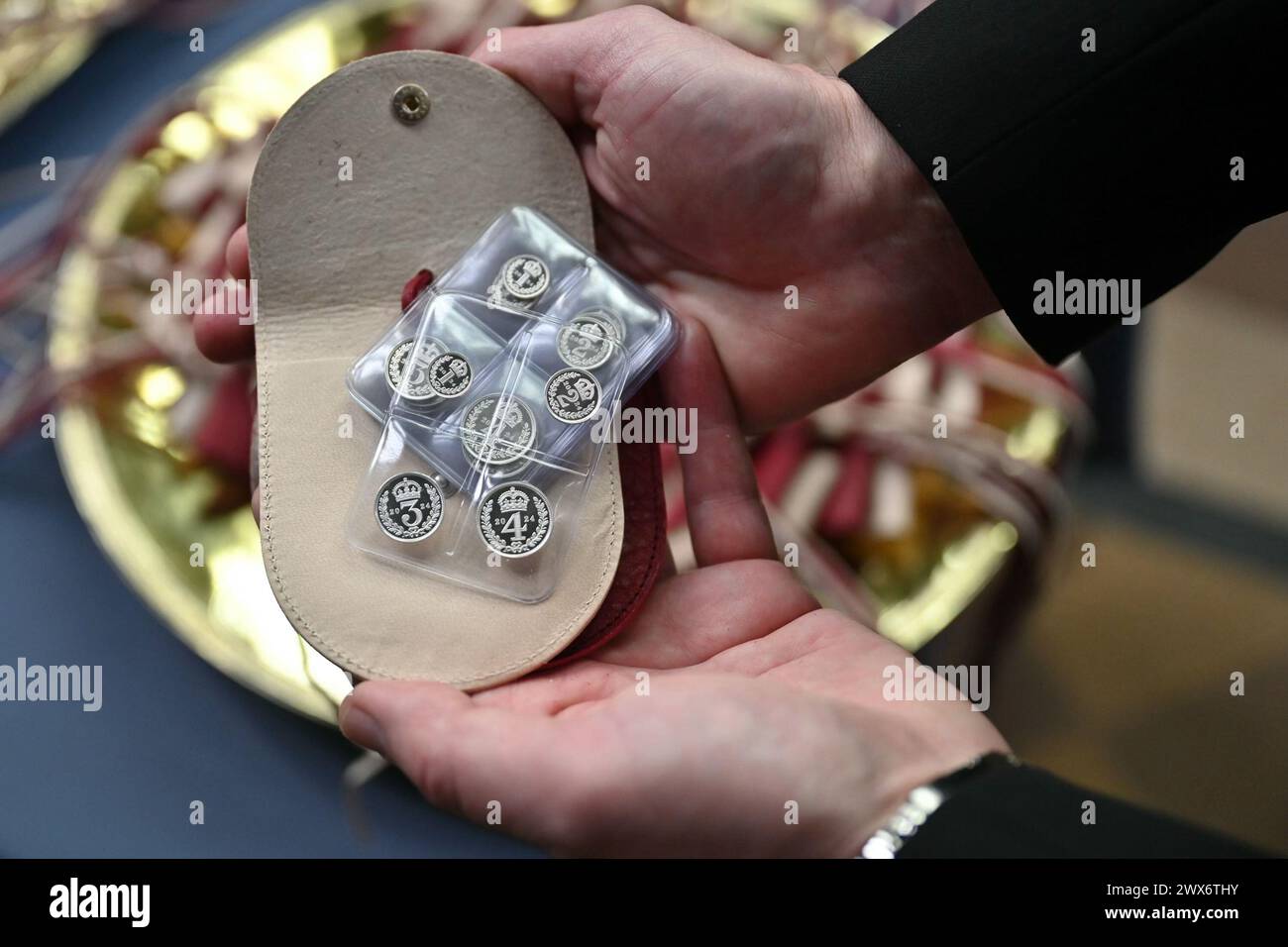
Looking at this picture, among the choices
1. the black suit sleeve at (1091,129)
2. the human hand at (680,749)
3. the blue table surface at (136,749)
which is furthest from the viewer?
the blue table surface at (136,749)

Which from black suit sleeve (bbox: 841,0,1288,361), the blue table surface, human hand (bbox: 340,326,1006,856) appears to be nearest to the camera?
human hand (bbox: 340,326,1006,856)

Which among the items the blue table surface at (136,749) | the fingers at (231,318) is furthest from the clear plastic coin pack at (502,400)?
the blue table surface at (136,749)

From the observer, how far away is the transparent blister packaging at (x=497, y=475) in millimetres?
670

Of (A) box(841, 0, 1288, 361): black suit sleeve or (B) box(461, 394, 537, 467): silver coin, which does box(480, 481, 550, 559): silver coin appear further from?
(A) box(841, 0, 1288, 361): black suit sleeve

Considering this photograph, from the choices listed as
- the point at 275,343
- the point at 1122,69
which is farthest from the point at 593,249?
the point at 1122,69

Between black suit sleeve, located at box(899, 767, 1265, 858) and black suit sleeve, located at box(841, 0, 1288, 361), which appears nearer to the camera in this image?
black suit sleeve, located at box(899, 767, 1265, 858)

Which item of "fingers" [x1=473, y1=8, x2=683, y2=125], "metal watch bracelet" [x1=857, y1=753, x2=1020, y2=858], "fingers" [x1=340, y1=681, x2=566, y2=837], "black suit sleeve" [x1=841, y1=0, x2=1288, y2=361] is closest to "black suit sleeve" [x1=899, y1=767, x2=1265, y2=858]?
"metal watch bracelet" [x1=857, y1=753, x2=1020, y2=858]

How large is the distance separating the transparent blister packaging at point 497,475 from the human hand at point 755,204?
0.11 metres

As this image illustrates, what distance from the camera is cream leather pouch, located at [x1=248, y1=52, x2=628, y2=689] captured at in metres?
0.66

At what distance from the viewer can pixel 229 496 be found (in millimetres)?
832

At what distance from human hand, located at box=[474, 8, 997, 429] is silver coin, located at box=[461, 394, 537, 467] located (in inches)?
5.8

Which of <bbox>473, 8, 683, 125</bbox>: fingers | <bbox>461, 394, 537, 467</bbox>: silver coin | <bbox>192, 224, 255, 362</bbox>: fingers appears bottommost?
<bbox>461, 394, 537, 467</bbox>: silver coin

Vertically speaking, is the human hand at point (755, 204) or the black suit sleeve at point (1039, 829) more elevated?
the human hand at point (755, 204)

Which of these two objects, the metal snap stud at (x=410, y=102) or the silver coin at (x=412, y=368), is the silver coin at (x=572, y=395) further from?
the metal snap stud at (x=410, y=102)
